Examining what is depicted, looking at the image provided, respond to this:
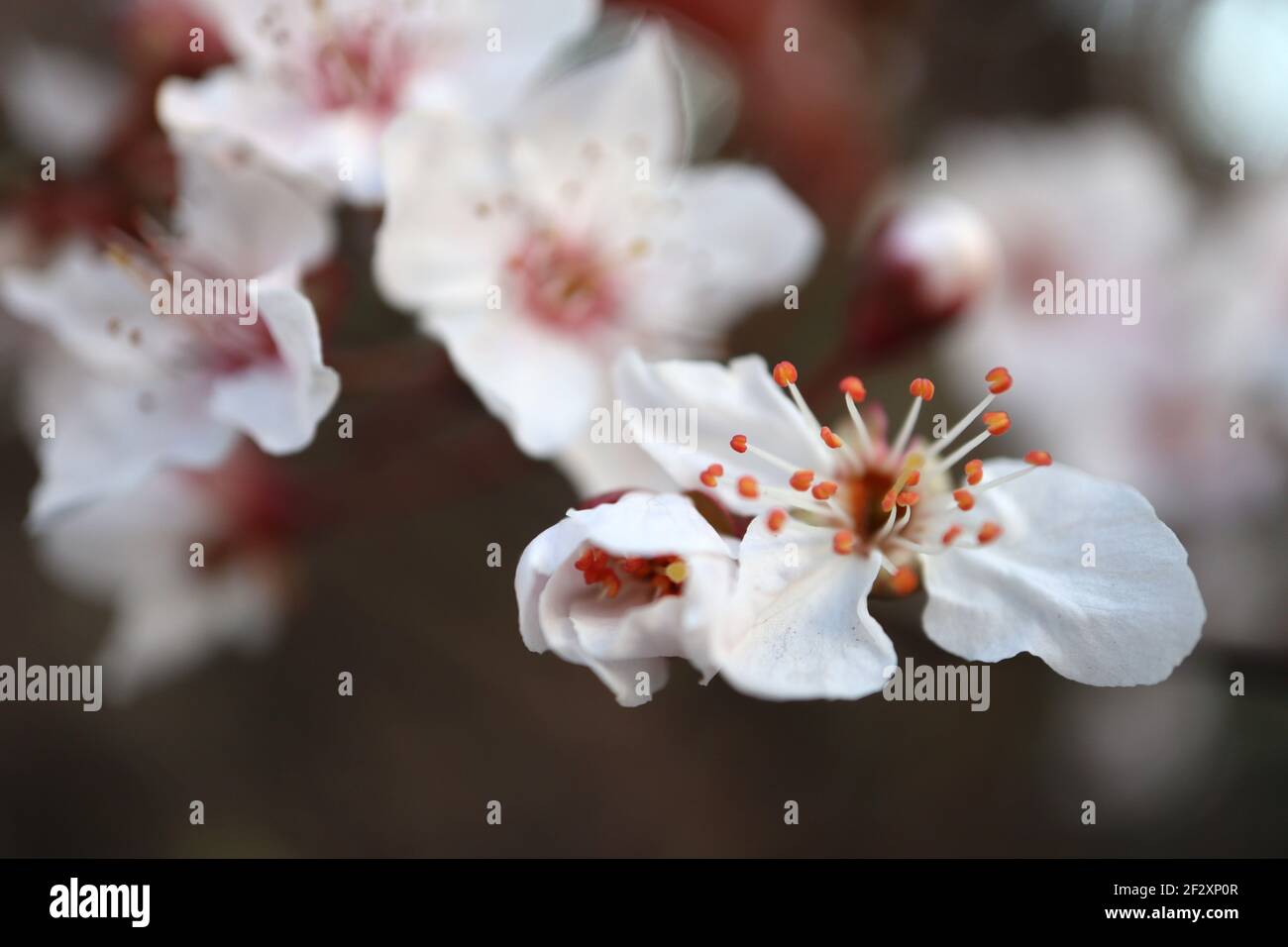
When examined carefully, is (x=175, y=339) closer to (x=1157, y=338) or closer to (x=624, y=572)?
(x=624, y=572)

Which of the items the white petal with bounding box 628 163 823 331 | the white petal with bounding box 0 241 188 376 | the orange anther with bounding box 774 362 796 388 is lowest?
the orange anther with bounding box 774 362 796 388

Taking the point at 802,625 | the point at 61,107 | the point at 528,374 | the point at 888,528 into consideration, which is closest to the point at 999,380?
the point at 888,528

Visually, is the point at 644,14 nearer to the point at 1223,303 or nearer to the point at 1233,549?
the point at 1223,303

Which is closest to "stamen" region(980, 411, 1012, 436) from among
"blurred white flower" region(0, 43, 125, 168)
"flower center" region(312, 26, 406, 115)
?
"flower center" region(312, 26, 406, 115)

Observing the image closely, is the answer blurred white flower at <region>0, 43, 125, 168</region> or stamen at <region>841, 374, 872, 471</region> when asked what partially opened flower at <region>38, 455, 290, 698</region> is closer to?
blurred white flower at <region>0, 43, 125, 168</region>
